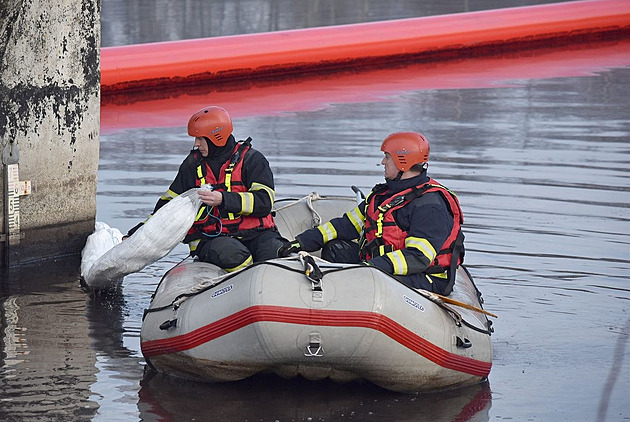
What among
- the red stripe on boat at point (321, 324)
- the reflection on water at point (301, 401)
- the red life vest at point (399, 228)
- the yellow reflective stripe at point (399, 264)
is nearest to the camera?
the red stripe on boat at point (321, 324)

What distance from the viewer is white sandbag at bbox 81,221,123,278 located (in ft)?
22.1

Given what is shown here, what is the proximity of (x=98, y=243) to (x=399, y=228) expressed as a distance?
86.8 inches

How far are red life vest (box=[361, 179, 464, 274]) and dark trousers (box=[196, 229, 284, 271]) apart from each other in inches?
24.3

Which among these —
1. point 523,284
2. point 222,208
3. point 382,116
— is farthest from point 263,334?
point 382,116

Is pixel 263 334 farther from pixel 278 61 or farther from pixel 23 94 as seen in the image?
pixel 278 61

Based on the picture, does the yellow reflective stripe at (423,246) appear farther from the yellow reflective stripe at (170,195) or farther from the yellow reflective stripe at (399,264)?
the yellow reflective stripe at (170,195)

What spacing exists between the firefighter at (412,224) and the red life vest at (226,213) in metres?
0.49

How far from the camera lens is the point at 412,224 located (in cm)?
531

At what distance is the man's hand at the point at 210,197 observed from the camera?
5797mm

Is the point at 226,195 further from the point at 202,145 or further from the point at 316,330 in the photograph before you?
the point at 316,330

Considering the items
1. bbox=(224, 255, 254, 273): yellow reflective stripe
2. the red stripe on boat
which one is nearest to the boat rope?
bbox=(224, 255, 254, 273): yellow reflective stripe

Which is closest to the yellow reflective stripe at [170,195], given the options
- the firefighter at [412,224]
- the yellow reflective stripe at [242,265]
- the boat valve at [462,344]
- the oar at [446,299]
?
the yellow reflective stripe at [242,265]

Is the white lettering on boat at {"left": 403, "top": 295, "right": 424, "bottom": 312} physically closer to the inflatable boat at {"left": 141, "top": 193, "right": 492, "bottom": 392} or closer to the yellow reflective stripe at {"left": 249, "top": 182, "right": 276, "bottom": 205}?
the inflatable boat at {"left": 141, "top": 193, "right": 492, "bottom": 392}

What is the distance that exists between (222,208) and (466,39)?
11.3 metres
